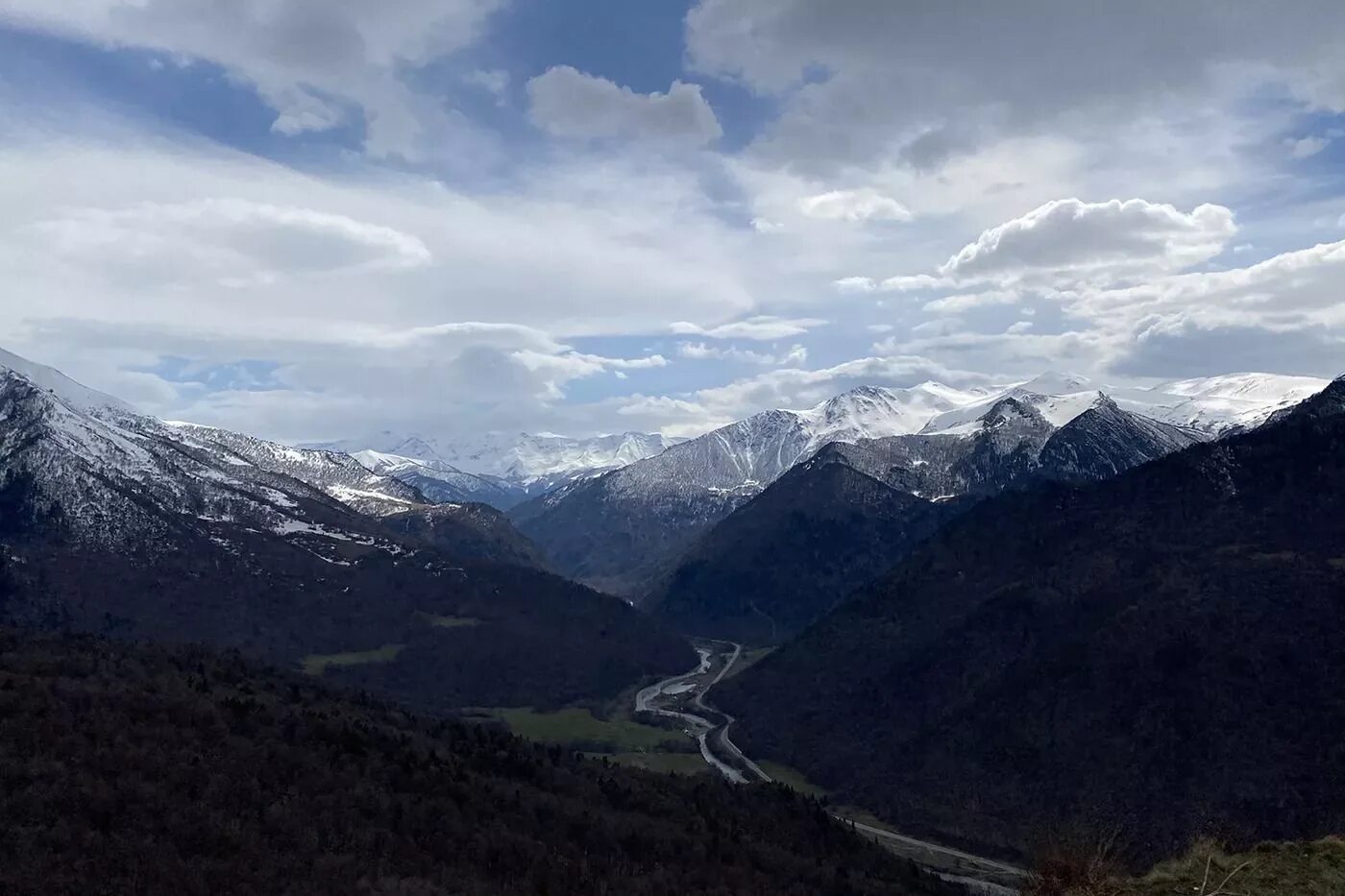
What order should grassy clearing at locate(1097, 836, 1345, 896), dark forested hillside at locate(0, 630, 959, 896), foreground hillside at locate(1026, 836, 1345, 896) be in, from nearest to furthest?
foreground hillside at locate(1026, 836, 1345, 896) → grassy clearing at locate(1097, 836, 1345, 896) → dark forested hillside at locate(0, 630, 959, 896)

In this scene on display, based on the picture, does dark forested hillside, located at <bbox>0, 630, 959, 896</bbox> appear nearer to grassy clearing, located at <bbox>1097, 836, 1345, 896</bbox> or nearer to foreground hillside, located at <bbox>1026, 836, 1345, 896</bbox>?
foreground hillside, located at <bbox>1026, 836, 1345, 896</bbox>

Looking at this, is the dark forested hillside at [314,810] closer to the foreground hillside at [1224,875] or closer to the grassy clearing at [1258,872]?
the foreground hillside at [1224,875]

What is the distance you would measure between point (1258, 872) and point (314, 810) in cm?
10331

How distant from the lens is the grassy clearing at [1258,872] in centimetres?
3662

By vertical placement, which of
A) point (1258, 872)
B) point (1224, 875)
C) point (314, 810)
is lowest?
point (314, 810)

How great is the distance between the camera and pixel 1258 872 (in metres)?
38.4

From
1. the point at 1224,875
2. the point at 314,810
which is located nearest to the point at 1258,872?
the point at 1224,875

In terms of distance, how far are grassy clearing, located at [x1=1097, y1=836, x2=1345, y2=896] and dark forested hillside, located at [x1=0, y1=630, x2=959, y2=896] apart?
77.7 meters

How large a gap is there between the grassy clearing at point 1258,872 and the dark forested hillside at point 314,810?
77737 millimetres

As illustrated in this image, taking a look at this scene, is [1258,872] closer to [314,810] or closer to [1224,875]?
[1224,875]

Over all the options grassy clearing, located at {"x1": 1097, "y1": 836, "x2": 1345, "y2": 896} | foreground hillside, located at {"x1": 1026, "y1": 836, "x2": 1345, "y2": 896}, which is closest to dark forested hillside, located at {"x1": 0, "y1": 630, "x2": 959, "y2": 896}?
foreground hillside, located at {"x1": 1026, "y1": 836, "x2": 1345, "y2": 896}

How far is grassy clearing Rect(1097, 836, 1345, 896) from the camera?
3662cm

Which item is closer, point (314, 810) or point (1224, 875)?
point (1224, 875)

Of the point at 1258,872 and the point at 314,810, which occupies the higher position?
the point at 1258,872
